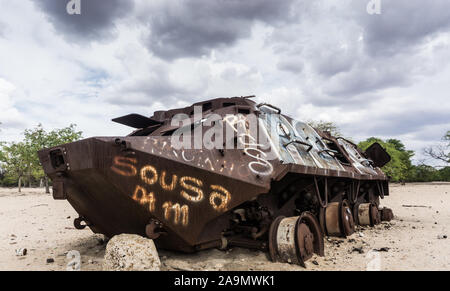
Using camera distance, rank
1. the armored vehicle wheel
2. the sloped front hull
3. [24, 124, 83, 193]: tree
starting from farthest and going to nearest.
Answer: [24, 124, 83, 193]: tree → the armored vehicle wheel → the sloped front hull

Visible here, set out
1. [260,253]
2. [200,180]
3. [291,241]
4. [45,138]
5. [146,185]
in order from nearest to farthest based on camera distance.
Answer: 1. [146,185]
2. [200,180]
3. [291,241]
4. [260,253]
5. [45,138]

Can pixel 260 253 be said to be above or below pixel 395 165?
below

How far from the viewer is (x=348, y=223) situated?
6871 mm

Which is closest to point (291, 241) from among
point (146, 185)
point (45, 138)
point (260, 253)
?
point (260, 253)

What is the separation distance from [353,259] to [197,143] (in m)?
3.09

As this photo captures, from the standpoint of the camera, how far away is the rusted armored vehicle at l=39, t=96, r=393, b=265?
151 inches

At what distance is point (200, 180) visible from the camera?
4031mm

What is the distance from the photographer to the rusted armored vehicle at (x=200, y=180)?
3.84 m

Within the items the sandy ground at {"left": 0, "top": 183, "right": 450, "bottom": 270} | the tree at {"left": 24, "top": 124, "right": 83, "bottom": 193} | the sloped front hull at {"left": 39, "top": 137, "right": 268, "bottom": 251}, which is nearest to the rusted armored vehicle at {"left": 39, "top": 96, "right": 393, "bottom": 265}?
the sloped front hull at {"left": 39, "top": 137, "right": 268, "bottom": 251}

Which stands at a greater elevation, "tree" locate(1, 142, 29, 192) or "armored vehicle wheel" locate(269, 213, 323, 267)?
"tree" locate(1, 142, 29, 192)

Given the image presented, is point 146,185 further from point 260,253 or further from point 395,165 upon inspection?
point 395,165

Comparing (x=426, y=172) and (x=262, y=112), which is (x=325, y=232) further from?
(x=426, y=172)

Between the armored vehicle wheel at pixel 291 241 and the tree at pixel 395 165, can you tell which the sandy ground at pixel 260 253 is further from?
the tree at pixel 395 165

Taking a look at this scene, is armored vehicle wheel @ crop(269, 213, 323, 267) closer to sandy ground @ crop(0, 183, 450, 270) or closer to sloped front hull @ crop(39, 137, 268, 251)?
sandy ground @ crop(0, 183, 450, 270)
